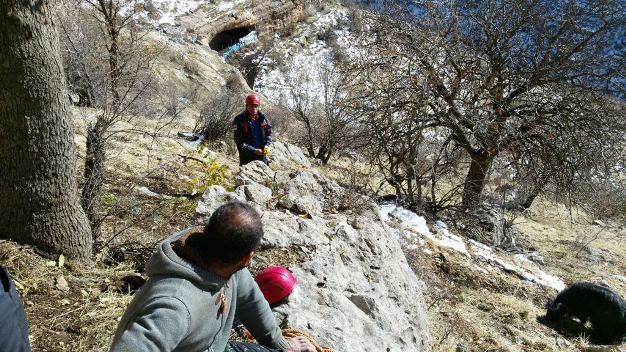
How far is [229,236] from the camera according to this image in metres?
1.94

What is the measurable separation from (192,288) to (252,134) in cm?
484

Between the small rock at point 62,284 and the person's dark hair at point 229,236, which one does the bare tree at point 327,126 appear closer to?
the small rock at point 62,284

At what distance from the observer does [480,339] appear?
208 inches

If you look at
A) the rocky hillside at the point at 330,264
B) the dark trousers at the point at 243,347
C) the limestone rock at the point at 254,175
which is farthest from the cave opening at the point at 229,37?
the dark trousers at the point at 243,347

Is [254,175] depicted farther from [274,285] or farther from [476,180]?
[476,180]

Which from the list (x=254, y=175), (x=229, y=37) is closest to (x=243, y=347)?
(x=254, y=175)

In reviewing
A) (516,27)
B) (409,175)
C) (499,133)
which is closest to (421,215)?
(409,175)

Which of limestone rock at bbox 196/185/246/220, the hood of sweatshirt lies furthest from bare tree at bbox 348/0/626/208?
the hood of sweatshirt

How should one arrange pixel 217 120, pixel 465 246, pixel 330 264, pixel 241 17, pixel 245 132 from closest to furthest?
1. pixel 330 264
2. pixel 245 132
3. pixel 465 246
4. pixel 217 120
5. pixel 241 17

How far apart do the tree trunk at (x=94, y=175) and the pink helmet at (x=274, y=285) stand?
4.68ft

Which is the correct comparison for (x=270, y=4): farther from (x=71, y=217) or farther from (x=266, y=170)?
(x=71, y=217)

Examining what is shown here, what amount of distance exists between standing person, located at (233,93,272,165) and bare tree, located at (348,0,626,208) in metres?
3.59

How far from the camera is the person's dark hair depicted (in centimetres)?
194

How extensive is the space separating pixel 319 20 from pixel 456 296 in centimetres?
2887
